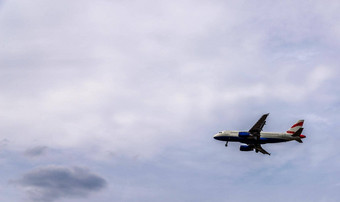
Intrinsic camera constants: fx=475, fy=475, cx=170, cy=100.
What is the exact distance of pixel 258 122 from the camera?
19925 centimetres
